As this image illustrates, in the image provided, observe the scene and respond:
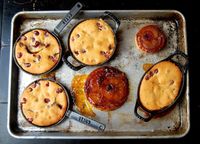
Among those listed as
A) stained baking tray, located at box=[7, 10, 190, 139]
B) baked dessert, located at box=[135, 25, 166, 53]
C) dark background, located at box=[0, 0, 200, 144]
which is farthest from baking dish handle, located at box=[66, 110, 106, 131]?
baked dessert, located at box=[135, 25, 166, 53]

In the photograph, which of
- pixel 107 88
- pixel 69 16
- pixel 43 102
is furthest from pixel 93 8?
pixel 43 102

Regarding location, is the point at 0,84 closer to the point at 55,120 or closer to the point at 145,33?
the point at 55,120

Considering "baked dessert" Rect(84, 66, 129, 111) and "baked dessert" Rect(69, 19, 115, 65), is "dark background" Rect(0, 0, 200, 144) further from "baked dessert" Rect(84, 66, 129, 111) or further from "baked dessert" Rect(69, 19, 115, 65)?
"baked dessert" Rect(84, 66, 129, 111)

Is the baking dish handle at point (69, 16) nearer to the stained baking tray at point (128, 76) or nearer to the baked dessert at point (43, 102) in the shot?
the stained baking tray at point (128, 76)

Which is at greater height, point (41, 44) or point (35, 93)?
point (41, 44)

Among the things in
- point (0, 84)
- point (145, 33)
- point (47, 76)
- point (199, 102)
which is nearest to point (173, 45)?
point (145, 33)

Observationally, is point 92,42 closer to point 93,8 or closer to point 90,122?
point 93,8
